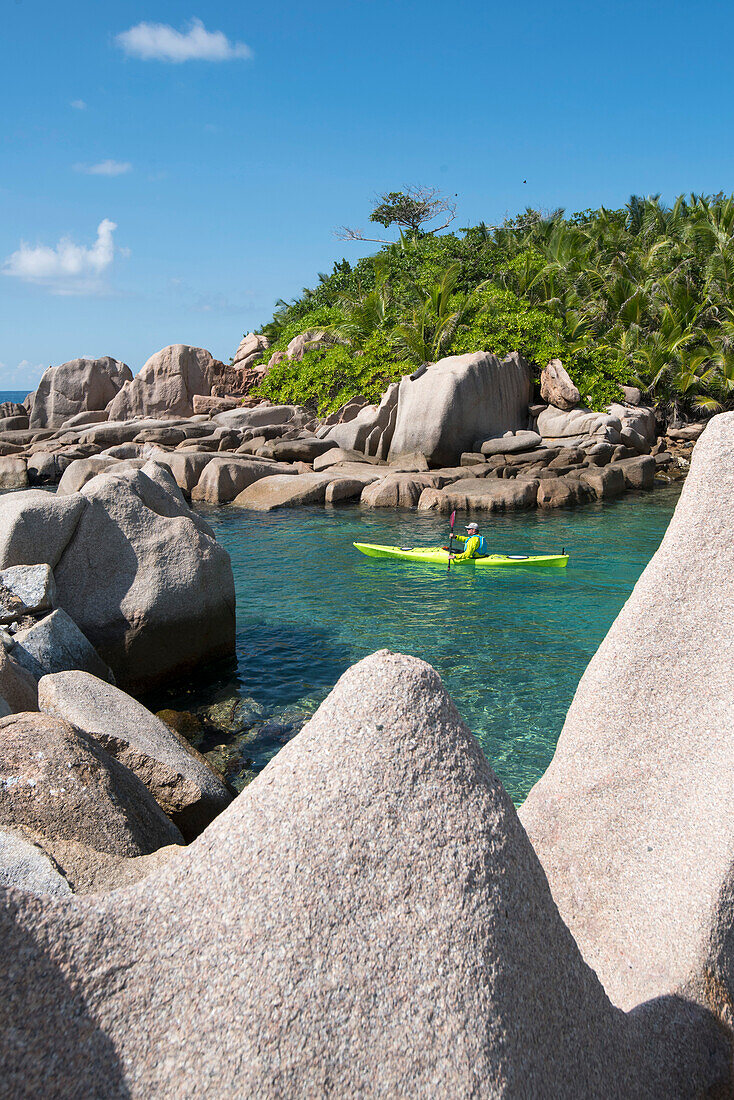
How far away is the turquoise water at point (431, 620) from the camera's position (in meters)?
9.28

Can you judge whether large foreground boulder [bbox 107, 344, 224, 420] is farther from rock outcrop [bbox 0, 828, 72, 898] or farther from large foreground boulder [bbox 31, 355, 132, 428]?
rock outcrop [bbox 0, 828, 72, 898]

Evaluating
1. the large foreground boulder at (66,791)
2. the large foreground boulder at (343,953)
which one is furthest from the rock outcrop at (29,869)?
the large foreground boulder at (343,953)

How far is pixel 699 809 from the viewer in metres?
3.11

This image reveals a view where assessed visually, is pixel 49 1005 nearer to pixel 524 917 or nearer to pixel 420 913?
pixel 420 913

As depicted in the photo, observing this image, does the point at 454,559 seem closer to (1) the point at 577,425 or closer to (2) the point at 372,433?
(2) the point at 372,433

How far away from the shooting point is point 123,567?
957 cm

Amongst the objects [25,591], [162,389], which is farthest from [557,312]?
[25,591]

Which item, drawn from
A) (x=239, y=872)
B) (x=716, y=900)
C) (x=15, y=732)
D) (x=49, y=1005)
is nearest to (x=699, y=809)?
(x=716, y=900)

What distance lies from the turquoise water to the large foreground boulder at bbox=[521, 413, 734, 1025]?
4.00 m

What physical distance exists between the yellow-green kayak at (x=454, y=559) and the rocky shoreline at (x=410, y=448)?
5779 mm

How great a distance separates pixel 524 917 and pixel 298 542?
1748 cm

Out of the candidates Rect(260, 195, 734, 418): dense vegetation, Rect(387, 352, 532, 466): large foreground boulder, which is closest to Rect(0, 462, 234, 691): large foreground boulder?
Rect(387, 352, 532, 466): large foreground boulder

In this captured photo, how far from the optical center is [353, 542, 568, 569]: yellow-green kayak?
16422 millimetres

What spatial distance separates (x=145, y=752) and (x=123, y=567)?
4085 millimetres
